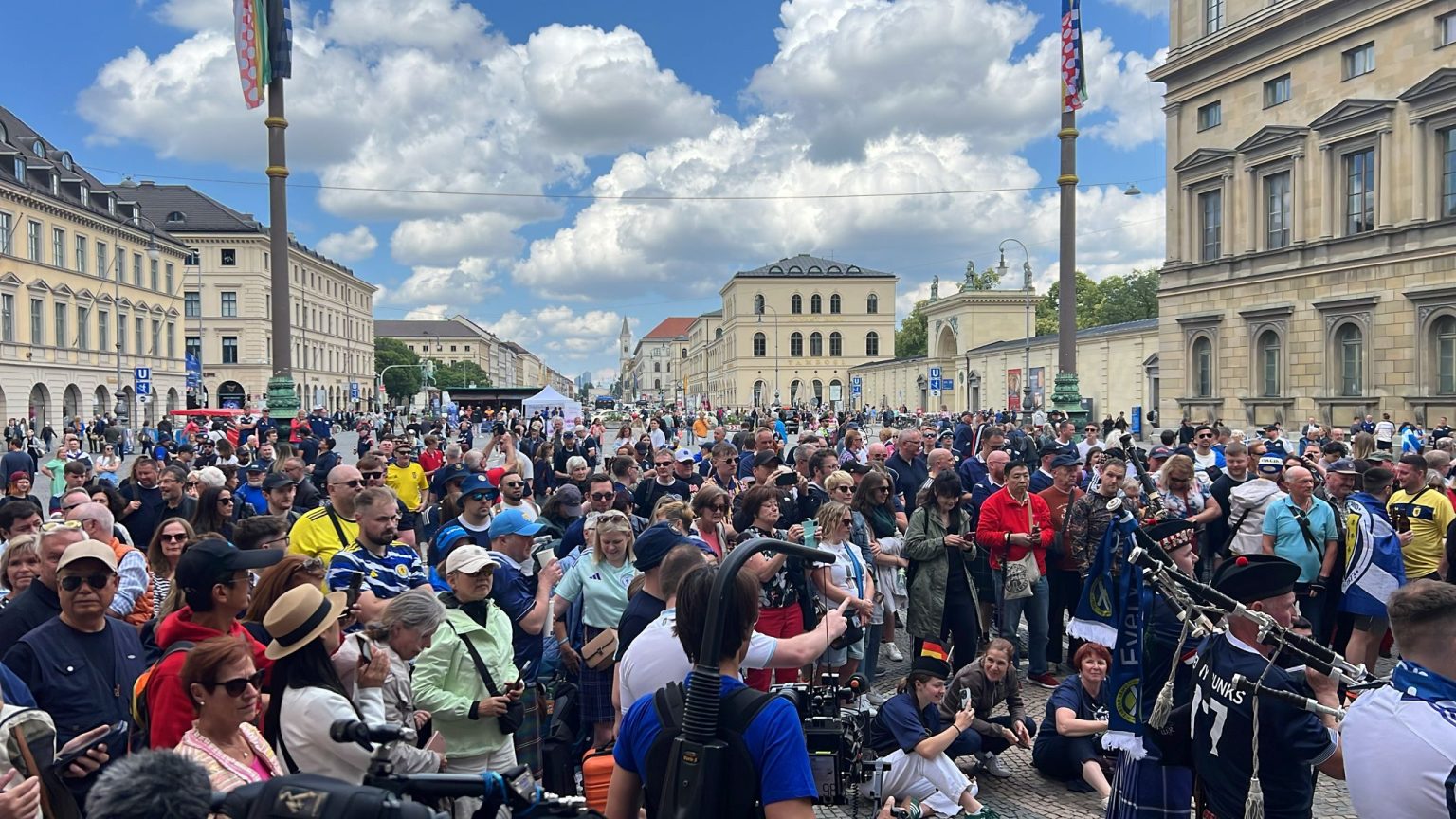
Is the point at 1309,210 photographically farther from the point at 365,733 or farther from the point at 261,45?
the point at 365,733

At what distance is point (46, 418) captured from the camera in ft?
166

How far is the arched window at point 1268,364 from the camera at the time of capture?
3522cm

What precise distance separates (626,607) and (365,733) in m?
3.07

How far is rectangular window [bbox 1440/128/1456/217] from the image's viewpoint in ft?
95.2

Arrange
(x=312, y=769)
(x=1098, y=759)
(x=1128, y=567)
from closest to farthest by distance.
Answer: (x=312, y=769)
(x=1128, y=567)
(x=1098, y=759)

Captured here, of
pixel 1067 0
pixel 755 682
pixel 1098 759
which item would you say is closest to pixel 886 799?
pixel 755 682

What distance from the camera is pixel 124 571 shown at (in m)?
5.67

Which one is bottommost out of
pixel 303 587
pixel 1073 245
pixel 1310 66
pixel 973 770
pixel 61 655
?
pixel 973 770

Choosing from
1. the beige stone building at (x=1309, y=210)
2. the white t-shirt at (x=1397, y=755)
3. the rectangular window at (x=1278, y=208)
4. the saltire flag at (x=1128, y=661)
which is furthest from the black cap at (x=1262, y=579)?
the rectangular window at (x=1278, y=208)

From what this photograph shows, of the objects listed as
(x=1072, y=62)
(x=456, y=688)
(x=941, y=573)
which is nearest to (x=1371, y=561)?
(x=941, y=573)

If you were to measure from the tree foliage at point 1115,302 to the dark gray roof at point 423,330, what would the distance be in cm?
12271

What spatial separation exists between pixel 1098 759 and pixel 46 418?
58726 mm

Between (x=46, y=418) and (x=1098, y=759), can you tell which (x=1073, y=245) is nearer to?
(x=1098, y=759)

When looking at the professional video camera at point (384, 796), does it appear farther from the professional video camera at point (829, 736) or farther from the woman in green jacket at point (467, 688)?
the woman in green jacket at point (467, 688)
